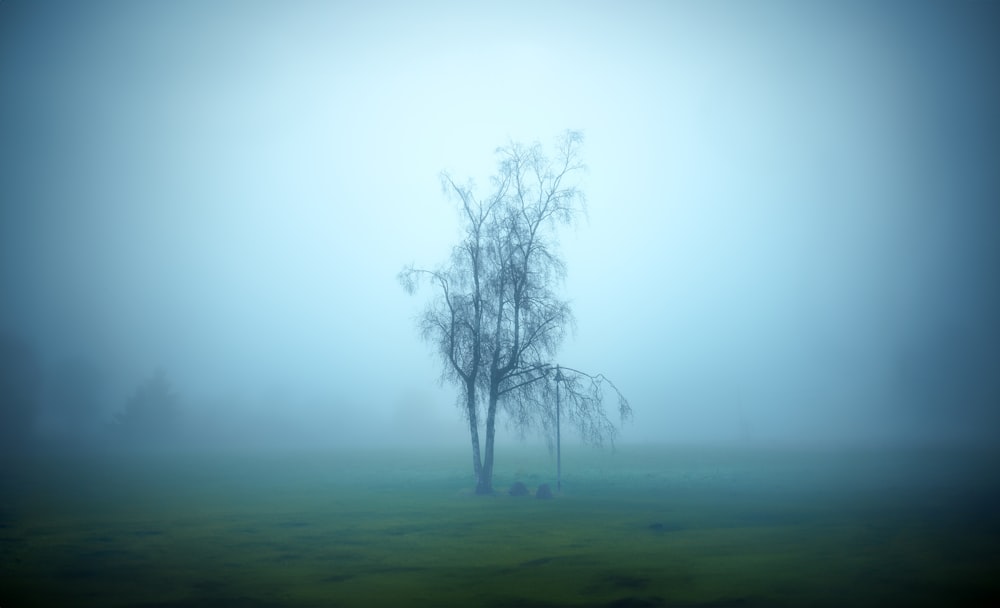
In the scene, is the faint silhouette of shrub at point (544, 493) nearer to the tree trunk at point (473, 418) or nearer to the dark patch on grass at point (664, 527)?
the tree trunk at point (473, 418)

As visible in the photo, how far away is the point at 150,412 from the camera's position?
101062 mm

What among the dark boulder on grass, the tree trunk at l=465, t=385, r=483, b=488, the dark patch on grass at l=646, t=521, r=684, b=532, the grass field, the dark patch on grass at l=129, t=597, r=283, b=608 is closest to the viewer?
the dark patch on grass at l=129, t=597, r=283, b=608

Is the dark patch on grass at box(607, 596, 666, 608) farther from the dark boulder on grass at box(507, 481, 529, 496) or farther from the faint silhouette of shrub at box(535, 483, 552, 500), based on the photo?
the dark boulder on grass at box(507, 481, 529, 496)

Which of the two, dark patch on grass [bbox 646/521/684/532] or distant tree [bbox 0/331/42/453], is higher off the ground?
distant tree [bbox 0/331/42/453]

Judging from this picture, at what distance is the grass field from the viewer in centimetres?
1310

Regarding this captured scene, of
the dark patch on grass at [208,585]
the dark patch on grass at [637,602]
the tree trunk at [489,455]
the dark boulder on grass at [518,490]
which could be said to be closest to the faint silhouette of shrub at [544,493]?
the dark boulder on grass at [518,490]

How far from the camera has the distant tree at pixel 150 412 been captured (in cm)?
9969

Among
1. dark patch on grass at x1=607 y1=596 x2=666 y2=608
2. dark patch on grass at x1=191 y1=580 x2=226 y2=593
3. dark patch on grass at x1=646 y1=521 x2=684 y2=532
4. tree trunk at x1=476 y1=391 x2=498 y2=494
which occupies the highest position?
tree trunk at x1=476 y1=391 x2=498 y2=494

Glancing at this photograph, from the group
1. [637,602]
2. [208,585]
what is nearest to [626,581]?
[637,602]

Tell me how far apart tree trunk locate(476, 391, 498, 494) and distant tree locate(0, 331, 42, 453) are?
65848 mm

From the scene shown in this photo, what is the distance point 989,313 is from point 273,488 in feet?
393

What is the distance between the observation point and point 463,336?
34062mm

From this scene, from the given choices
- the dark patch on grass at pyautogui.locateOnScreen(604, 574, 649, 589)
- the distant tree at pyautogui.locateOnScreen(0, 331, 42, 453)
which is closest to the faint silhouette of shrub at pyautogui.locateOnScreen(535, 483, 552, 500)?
the dark patch on grass at pyautogui.locateOnScreen(604, 574, 649, 589)

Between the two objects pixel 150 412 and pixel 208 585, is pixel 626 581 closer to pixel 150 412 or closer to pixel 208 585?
pixel 208 585
